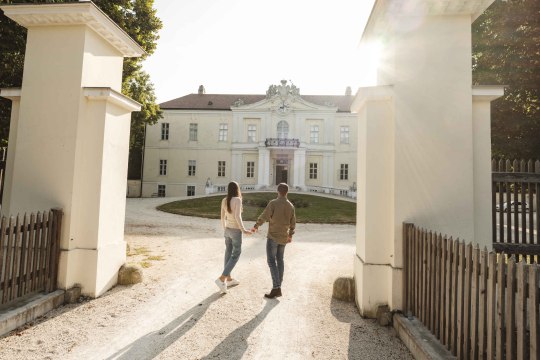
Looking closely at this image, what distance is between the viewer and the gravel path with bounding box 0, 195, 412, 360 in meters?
3.44

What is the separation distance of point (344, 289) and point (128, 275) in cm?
364

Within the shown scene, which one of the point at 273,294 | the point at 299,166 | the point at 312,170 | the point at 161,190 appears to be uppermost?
the point at 299,166

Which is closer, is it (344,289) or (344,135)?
(344,289)

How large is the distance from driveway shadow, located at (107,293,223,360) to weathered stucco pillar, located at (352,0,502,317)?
7.67ft

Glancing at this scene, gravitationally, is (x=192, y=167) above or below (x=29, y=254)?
above

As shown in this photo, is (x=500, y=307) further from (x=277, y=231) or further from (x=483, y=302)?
(x=277, y=231)

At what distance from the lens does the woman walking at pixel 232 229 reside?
527 centimetres

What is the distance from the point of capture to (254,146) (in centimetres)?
3469

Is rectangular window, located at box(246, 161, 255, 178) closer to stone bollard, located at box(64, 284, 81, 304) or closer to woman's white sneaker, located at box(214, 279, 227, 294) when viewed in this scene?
woman's white sneaker, located at box(214, 279, 227, 294)

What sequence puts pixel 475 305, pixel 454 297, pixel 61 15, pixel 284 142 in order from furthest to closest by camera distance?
pixel 284 142
pixel 61 15
pixel 454 297
pixel 475 305

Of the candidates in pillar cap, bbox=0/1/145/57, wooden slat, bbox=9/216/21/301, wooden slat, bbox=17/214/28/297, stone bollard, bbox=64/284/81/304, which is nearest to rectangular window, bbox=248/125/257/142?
pillar cap, bbox=0/1/145/57

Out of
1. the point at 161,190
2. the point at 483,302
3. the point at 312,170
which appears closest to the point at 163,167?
the point at 161,190

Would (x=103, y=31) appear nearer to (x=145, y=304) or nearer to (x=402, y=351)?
(x=145, y=304)

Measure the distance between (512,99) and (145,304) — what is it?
11928 mm
